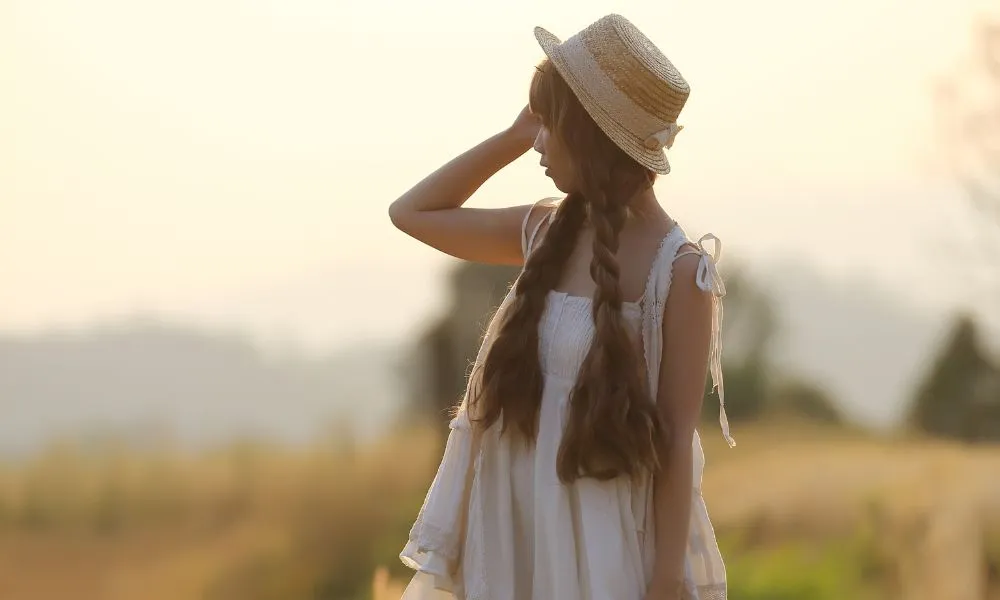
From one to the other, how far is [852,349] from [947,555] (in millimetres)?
914

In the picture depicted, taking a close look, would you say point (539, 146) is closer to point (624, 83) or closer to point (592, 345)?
point (624, 83)

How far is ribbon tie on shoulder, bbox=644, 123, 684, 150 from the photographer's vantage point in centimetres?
217

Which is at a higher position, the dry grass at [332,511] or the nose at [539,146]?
the nose at [539,146]

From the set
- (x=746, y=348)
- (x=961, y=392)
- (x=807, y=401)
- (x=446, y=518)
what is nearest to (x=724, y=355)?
(x=746, y=348)

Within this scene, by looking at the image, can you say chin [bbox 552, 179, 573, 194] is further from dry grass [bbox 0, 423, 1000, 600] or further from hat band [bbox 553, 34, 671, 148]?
dry grass [bbox 0, 423, 1000, 600]

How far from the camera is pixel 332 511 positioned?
17.4 feet

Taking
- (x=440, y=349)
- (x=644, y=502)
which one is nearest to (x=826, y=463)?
(x=440, y=349)

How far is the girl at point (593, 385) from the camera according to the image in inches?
84.1

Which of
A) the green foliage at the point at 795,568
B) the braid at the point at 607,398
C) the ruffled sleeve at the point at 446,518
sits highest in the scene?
the braid at the point at 607,398

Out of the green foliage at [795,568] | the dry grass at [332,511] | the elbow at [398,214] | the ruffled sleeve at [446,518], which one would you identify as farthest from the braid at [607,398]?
the green foliage at [795,568]

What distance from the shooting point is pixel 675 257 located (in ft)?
7.07

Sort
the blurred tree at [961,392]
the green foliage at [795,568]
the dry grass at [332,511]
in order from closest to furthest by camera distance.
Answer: the dry grass at [332,511] → the green foliage at [795,568] → the blurred tree at [961,392]

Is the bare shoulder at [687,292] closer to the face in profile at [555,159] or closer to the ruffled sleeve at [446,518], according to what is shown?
the face in profile at [555,159]

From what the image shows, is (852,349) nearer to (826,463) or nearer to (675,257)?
(826,463)
